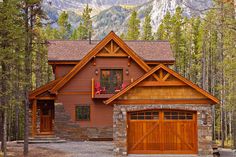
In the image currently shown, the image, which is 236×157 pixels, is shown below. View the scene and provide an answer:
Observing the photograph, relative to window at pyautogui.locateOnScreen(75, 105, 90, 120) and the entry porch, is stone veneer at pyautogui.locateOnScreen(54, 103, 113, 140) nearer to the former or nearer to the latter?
window at pyautogui.locateOnScreen(75, 105, 90, 120)

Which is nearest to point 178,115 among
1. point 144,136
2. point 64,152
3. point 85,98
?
point 144,136

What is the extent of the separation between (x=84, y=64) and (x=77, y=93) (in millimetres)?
2180

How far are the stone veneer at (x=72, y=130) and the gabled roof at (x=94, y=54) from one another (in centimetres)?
163

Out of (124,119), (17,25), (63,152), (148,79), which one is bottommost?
(63,152)

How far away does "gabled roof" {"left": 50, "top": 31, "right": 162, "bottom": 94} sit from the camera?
2939 centimetres

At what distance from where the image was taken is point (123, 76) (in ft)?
99.9

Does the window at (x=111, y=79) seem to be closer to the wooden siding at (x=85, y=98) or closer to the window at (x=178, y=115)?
the wooden siding at (x=85, y=98)

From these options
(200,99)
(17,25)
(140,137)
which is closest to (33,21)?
(17,25)

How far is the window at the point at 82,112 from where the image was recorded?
29.8 m

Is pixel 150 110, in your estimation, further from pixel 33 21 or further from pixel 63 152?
pixel 33 21

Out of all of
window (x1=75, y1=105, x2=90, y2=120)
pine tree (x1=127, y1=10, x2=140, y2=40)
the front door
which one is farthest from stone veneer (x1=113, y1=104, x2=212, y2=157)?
pine tree (x1=127, y1=10, x2=140, y2=40)

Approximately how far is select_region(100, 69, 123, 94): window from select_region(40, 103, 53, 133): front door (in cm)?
464

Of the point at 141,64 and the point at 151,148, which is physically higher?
the point at 141,64

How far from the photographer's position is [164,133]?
22094 mm
